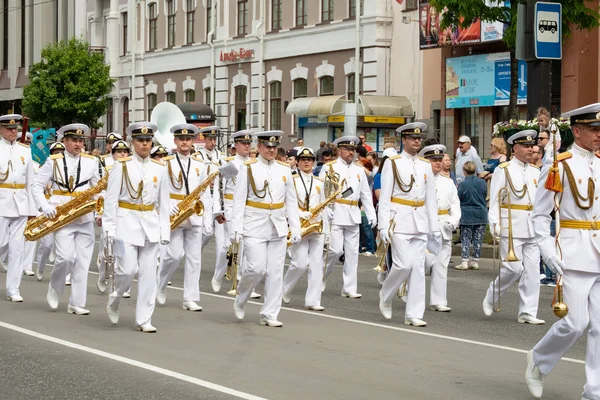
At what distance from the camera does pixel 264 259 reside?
42.8 ft

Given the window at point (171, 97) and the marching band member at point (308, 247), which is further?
the window at point (171, 97)

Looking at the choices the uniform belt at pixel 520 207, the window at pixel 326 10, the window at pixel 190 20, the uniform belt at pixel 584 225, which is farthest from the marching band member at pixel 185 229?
the window at pixel 190 20

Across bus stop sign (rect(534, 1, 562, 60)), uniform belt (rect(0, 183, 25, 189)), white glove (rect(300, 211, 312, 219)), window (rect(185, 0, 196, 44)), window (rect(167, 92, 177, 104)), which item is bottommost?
white glove (rect(300, 211, 312, 219))

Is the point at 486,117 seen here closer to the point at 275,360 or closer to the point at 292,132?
the point at 292,132

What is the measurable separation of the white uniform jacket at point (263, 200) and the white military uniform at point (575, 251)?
4.43 metres

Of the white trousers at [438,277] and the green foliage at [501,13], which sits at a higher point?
the green foliage at [501,13]

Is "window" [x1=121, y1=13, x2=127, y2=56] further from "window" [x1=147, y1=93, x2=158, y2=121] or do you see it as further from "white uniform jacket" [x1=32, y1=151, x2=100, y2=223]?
"white uniform jacket" [x1=32, y1=151, x2=100, y2=223]

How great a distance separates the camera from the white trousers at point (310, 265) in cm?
1469

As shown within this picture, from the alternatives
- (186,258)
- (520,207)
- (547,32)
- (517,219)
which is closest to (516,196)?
(520,207)

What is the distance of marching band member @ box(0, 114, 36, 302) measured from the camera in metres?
15.2

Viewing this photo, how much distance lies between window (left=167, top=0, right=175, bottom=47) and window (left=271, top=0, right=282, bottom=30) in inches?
315

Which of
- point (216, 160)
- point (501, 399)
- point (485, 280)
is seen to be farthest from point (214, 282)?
point (501, 399)

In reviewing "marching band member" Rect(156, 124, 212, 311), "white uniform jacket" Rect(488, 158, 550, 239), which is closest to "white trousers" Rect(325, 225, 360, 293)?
"marching band member" Rect(156, 124, 212, 311)

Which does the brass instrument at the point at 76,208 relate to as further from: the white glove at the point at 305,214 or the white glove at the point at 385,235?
the white glove at the point at 385,235
